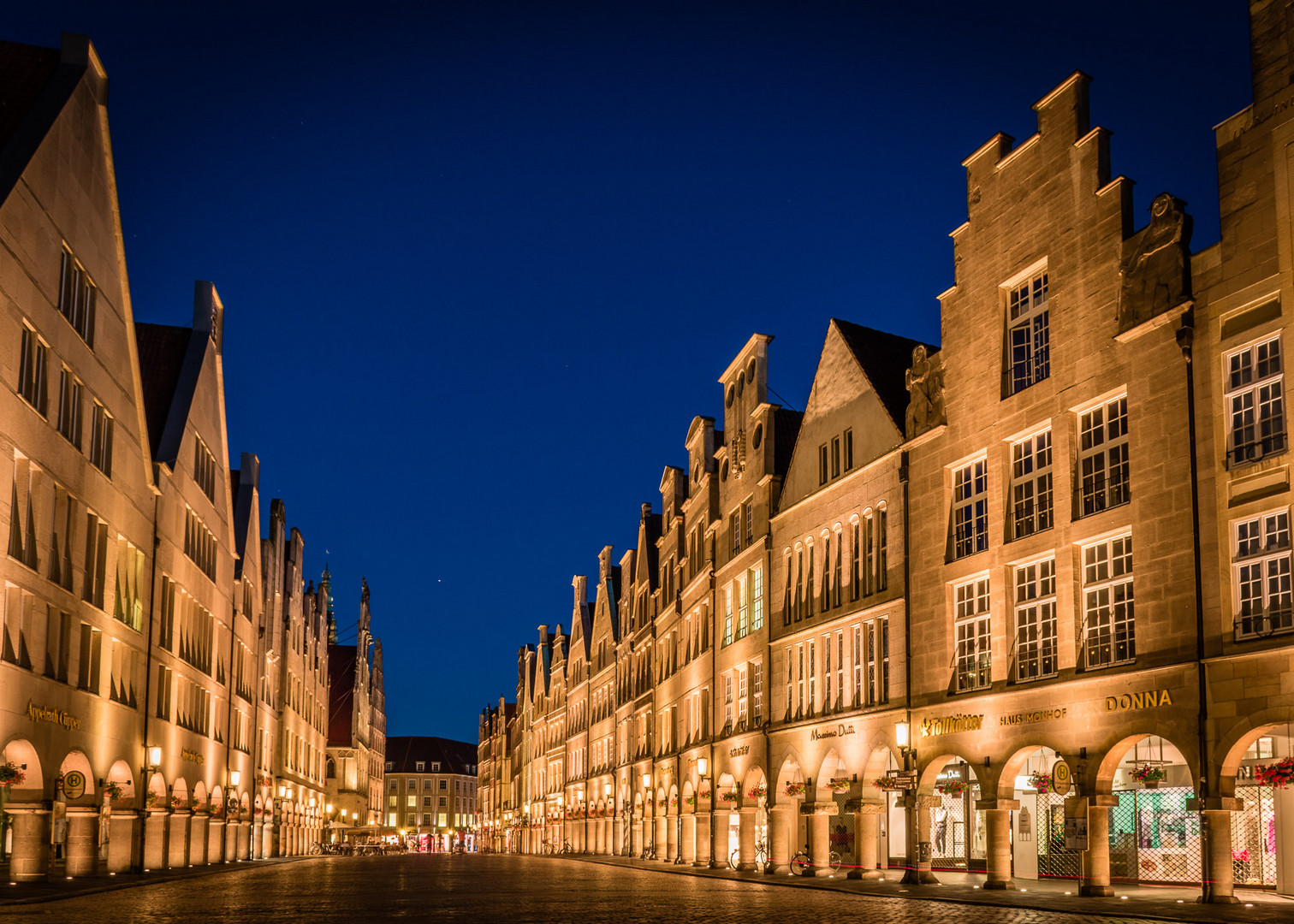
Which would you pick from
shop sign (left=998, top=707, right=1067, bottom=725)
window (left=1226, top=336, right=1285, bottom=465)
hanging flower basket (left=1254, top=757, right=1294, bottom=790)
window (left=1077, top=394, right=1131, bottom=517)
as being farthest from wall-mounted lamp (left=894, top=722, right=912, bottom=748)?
window (left=1226, top=336, right=1285, bottom=465)

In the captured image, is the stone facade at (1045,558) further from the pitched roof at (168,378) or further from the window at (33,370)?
the window at (33,370)

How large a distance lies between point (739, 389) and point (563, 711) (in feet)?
208

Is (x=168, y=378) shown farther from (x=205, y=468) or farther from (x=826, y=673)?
(x=826, y=673)

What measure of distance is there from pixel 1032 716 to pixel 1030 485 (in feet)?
19.6

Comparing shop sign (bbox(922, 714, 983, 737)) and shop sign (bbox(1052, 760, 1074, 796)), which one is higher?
shop sign (bbox(922, 714, 983, 737))

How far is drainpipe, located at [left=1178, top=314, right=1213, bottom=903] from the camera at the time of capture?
27594mm

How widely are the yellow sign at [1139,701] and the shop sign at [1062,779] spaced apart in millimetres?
1996

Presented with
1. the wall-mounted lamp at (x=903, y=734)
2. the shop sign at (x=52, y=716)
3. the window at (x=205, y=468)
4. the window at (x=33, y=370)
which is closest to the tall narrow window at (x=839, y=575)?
the wall-mounted lamp at (x=903, y=734)

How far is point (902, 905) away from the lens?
28.2 meters

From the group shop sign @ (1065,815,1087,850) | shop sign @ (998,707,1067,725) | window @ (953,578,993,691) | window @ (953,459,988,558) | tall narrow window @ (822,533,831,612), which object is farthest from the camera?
tall narrow window @ (822,533,831,612)

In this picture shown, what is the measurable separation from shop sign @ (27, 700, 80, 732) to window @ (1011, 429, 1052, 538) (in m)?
24.7

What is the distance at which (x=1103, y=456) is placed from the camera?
33.2 meters

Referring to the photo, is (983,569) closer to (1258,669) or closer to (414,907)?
(1258,669)

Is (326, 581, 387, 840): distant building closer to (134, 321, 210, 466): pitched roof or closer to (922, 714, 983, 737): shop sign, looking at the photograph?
(134, 321, 210, 466): pitched roof
